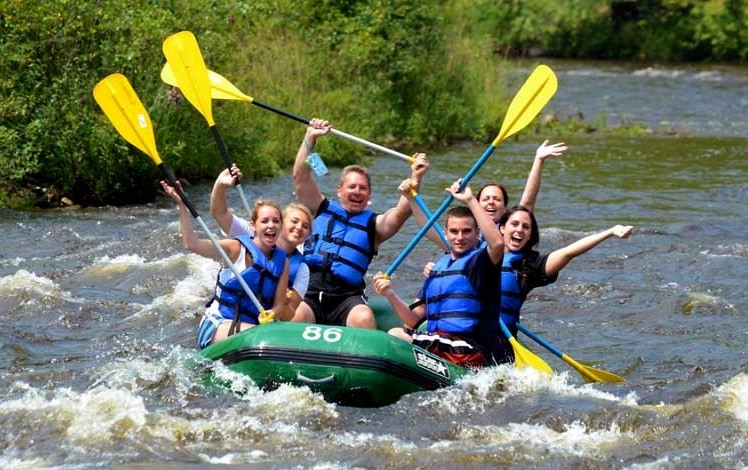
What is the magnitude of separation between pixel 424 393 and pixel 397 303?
0.55m

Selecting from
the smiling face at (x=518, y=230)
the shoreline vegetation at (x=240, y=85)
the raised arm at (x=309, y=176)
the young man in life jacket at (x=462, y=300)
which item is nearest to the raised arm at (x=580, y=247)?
→ the smiling face at (x=518, y=230)

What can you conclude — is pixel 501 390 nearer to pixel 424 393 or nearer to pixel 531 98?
pixel 424 393

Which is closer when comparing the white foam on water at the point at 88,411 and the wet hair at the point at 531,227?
the white foam on water at the point at 88,411

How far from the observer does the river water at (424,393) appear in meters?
5.07

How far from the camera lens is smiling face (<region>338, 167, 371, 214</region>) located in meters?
6.44

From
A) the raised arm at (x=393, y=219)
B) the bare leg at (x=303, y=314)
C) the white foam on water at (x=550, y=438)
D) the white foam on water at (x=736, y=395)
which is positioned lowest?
the white foam on water at (x=736, y=395)

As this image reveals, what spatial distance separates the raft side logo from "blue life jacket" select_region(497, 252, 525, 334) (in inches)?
19.7

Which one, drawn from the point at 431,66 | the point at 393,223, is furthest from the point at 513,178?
the point at 393,223

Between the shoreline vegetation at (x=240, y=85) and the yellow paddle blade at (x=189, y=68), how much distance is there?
3515 mm

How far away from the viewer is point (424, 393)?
566cm

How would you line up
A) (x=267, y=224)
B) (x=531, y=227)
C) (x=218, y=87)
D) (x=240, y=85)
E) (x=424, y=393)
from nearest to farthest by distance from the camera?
(x=424, y=393)
(x=267, y=224)
(x=531, y=227)
(x=218, y=87)
(x=240, y=85)

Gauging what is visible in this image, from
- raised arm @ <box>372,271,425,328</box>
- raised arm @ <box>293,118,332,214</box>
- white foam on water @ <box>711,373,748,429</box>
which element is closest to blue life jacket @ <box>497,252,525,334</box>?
raised arm @ <box>372,271,425,328</box>

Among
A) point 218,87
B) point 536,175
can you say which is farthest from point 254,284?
point 218,87

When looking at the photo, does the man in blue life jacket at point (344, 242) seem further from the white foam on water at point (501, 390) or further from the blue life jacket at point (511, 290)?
the white foam on water at point (501, 390)
